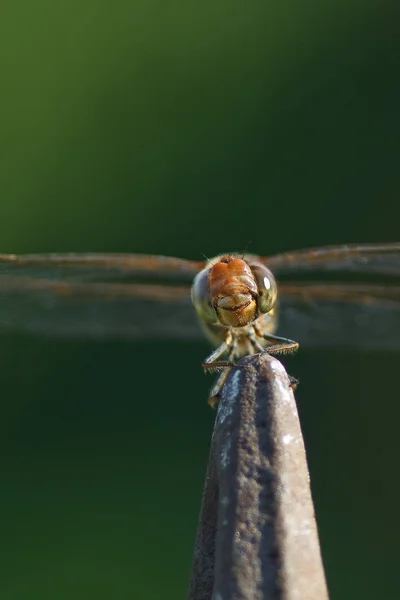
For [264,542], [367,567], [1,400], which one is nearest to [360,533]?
[367,567]

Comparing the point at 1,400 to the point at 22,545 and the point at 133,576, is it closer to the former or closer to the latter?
the point at 22,545

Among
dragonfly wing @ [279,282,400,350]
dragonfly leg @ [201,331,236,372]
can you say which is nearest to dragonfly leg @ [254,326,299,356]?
dragonfly leg @ [201,331,236,372]

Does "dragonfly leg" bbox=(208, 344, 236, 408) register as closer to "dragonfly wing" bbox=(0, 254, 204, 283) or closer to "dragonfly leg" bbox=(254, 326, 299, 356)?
"dragonfly leg" bbox=(254, 326, 299, 356)

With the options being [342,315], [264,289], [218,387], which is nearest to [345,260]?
[342,315]

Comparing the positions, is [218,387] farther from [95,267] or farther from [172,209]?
[172,209]

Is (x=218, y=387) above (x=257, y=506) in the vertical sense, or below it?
above

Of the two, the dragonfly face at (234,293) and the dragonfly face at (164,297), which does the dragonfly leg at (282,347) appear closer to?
the dragonfly face at (234,293)

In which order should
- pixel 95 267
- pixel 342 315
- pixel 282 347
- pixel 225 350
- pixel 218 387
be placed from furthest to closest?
pixel 342 315 < pixel 95 267 < pixel 225 350 < pixel 282 347 < pixel 218 387
